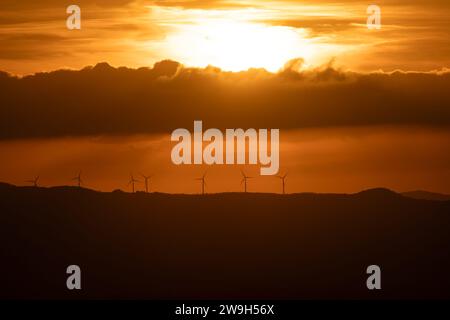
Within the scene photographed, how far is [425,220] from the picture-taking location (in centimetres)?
19425

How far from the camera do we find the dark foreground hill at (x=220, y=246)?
6590 inches

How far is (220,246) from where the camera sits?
184125 mm

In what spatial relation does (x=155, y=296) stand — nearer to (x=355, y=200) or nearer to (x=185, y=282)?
(x=185, y=282)

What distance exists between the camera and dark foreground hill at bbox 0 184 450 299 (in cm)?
16738

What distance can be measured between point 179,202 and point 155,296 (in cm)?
3592

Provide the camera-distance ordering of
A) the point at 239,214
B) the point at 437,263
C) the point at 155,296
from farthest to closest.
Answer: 1. the point at 239,214
2. the point at 437,263
3. the point at 155,296

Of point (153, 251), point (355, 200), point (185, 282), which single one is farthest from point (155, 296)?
point (355, 200)

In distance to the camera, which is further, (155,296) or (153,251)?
(153,251)
